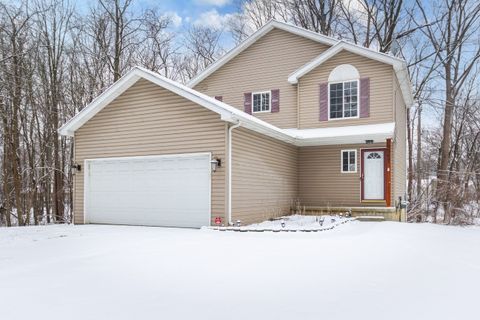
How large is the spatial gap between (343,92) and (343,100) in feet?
0.96

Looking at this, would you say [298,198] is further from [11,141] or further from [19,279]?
[11,141]

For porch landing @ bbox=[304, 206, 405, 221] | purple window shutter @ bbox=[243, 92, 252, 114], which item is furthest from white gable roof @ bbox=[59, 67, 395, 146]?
porch landing @ bbox=[304, 206, 405, 221]

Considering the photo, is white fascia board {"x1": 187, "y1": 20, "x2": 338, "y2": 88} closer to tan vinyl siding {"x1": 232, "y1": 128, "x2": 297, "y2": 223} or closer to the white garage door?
tan vinyl siding {"x1": 232, "y1": 128, "x2": 297, "y2": 223}

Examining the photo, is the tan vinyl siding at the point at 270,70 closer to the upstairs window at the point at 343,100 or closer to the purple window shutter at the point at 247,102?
the purple window shutter at the point at 247,102

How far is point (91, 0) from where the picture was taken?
63.2ft

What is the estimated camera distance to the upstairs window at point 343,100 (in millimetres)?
13055

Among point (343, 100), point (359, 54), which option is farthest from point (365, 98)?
point (359, 54)

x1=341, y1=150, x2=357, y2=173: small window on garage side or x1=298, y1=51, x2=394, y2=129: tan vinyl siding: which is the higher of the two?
x1=298, y1=51, x2=394, y2=129: tan vinyl siding

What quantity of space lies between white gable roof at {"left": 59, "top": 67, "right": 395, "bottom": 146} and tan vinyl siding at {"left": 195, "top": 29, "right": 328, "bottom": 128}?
124cm

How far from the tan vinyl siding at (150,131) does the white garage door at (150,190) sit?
0.25 metres

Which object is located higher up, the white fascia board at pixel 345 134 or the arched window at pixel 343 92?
the arched window at pixel 343 92

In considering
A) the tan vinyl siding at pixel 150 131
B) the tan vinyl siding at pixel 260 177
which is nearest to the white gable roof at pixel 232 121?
the tan vinyl siding at pixel 150 131

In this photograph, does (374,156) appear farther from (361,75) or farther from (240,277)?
(240,277)

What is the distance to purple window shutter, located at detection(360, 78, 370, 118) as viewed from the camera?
1280 cm
